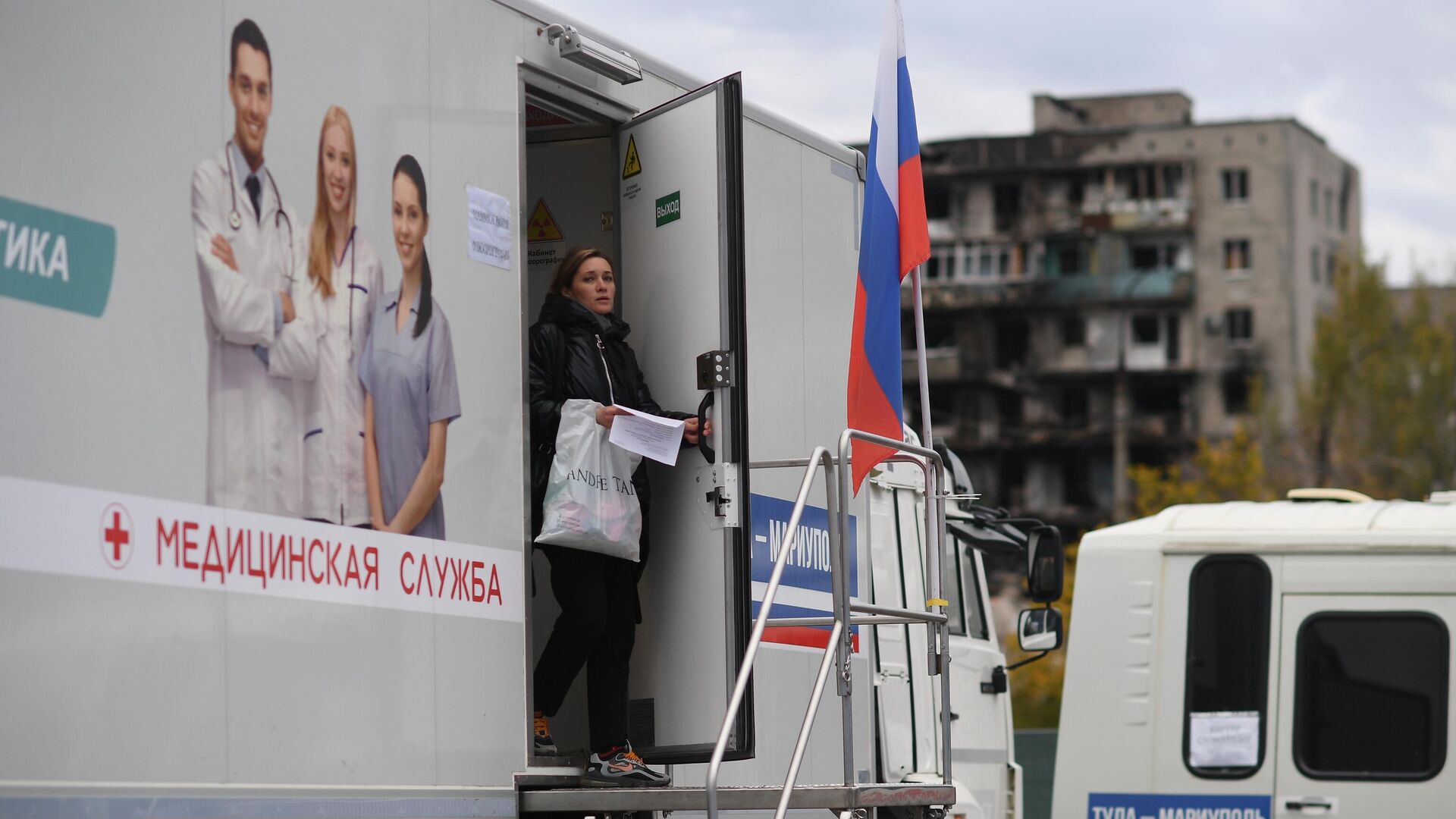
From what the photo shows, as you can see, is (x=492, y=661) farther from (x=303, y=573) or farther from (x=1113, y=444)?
(x=1113, y=444)

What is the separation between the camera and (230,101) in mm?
4469

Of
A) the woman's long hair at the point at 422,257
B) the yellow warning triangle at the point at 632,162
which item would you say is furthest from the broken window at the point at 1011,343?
the woman's long hair at the point at 422,257

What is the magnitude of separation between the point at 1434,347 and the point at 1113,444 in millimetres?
13922

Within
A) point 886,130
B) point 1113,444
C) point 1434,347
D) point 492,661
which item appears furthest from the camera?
point 1113,444

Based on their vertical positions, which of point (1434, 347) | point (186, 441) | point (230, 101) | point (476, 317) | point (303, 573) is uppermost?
point (1434, 347)

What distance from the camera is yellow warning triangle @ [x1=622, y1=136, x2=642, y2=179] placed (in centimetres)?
629

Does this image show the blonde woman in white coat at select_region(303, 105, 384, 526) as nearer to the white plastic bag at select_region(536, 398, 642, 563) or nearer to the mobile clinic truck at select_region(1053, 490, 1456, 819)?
the white plastic bag at select_region(536, 398, 642, 563)

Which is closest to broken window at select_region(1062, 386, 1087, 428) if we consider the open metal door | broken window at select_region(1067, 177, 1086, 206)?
broken window at select_region(1067, 177, 1086, 206)

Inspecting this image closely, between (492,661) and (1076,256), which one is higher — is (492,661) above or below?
below

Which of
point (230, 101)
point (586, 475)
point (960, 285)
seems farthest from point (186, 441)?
point (960, 285)

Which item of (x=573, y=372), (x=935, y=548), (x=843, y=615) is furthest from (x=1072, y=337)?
(x=843, y=615)

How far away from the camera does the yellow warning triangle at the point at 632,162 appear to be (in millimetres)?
6293

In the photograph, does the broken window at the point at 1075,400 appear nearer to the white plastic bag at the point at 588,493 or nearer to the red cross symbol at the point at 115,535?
the white plastic bag at the point at 588,493

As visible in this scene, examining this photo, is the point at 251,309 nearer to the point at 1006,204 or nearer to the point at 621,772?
the point at 621,772
